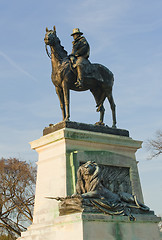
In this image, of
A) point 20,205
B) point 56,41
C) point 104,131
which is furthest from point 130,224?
point 20,205

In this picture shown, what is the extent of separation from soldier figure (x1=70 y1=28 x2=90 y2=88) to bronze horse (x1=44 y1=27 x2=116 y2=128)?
171 millimetres

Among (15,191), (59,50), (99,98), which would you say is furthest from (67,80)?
(15,191)

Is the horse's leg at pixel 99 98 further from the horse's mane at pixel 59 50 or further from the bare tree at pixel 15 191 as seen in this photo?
the bare tree at pixel 15 191

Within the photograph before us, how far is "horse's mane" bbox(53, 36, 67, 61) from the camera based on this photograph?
9586 millimetres

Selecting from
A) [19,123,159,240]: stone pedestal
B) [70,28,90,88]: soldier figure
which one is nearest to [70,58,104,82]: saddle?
[70,28,90,88]: soldier figure

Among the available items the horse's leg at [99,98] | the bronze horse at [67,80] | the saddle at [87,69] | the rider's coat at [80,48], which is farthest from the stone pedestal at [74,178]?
the rider's coat at [80,48]

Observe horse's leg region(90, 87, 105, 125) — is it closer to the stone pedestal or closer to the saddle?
the saddle

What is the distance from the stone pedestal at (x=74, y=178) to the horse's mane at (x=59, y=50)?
199 cm

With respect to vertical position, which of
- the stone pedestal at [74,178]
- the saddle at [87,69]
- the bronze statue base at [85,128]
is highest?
the saddle at [87,69]

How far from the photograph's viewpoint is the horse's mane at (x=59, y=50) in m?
9.59

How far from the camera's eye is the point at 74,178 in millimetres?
8047

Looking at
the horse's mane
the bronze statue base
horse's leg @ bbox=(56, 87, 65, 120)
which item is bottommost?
the bronze statue base

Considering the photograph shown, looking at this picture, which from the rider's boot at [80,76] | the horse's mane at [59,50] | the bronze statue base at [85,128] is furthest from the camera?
the horse's mane at [59,50]

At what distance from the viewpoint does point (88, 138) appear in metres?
8.68
